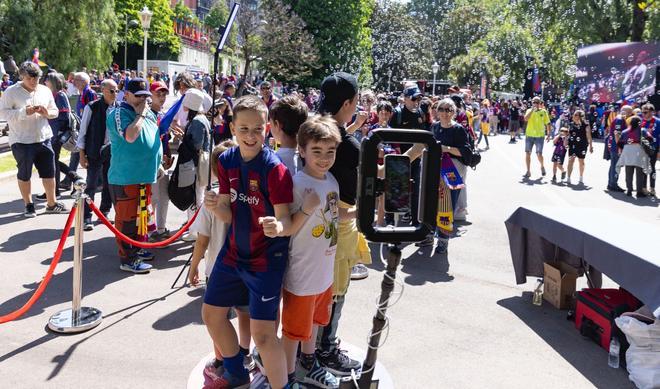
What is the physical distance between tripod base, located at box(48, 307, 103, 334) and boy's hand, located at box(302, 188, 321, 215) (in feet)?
7.82

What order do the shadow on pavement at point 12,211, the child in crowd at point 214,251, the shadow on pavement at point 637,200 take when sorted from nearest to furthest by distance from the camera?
the child in crowd at point 214,251
the shadow on pavement at point 12,211
the shadow on pavement at point 637,200

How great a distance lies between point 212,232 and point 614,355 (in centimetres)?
298

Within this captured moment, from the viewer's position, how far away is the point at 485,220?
30.6 ft

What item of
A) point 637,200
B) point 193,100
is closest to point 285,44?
point 637,200

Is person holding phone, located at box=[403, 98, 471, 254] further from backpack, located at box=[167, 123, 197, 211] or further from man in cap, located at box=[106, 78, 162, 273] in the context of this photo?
man in cap, located at box=[106, 78, 162, 273]

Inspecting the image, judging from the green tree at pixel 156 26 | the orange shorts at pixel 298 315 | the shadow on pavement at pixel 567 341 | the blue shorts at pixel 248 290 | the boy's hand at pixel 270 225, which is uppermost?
the green tree at pixel 156 26

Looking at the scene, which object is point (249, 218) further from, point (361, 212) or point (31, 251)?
point (31, 251)

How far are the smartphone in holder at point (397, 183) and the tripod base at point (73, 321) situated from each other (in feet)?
9.75

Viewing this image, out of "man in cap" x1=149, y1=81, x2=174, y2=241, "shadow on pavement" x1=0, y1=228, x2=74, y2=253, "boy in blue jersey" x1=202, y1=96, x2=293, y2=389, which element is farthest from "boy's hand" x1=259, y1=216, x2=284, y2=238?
"shadow on pavement" x1=0, y1=228, x2=74, y2=253

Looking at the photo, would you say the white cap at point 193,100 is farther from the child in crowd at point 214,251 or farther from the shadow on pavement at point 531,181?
the shadow on pavement at point 531,181

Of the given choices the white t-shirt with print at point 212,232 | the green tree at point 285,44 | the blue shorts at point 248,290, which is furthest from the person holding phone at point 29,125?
the green tree at point 285,44

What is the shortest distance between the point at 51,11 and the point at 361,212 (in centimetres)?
2839

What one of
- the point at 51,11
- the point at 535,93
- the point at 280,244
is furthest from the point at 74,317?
the point at 535,93

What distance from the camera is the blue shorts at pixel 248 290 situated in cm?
316
